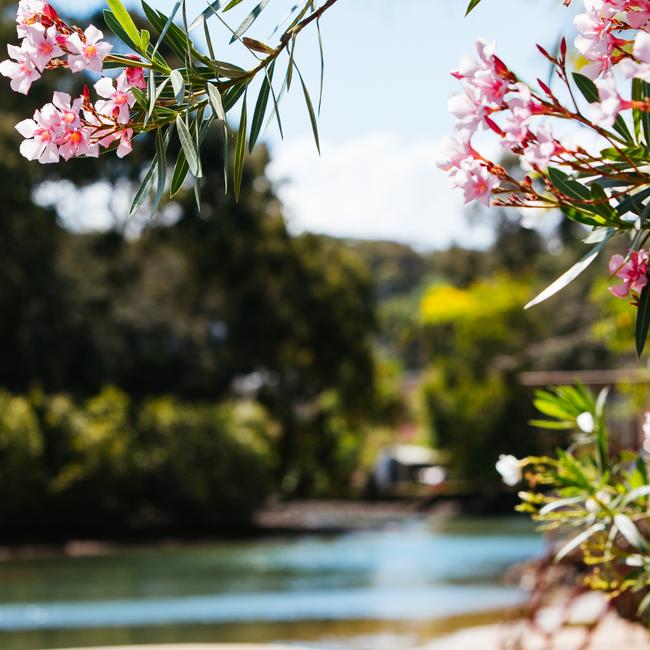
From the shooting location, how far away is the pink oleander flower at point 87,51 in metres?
1.71

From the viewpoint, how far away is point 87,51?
172 cm

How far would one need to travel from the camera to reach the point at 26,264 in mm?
18828

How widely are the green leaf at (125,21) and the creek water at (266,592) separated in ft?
23.6

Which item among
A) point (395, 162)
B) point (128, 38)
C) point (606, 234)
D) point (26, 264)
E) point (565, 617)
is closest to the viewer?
point (606, 234)

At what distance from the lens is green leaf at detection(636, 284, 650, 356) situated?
1.62 metres

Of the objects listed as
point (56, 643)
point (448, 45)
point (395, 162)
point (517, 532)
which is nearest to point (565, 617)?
point (448, 45)

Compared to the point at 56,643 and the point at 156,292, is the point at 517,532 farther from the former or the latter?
the point at 56,643

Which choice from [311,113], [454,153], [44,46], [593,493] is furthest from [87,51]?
[593,493]

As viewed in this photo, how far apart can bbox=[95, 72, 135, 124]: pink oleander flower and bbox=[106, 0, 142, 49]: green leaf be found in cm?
6

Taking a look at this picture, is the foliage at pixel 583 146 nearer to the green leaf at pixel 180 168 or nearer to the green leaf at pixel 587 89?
the green leaf at pixel 587 89

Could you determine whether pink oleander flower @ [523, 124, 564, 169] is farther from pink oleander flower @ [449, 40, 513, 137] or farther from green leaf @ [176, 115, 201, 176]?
green leaf @ [176, 115, 201, 176]

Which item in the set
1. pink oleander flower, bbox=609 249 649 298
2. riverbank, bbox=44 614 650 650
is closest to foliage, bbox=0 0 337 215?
pink oleander flower, bbox=609 249 649 298

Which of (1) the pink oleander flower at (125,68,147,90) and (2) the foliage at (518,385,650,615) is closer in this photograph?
(1) the pink oleander flower at (125,68,147,90)

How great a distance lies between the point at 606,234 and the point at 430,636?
25.1 ft
